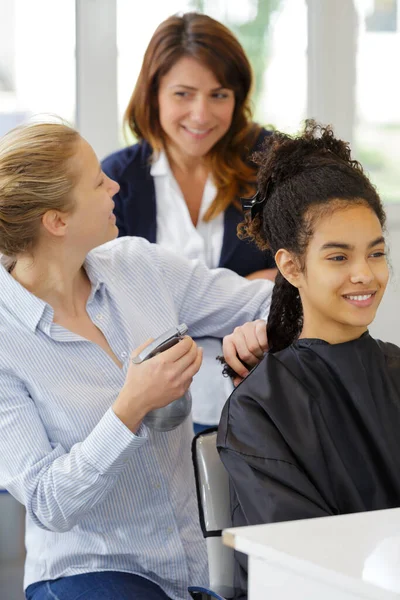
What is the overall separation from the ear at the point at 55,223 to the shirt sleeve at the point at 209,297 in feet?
0.93

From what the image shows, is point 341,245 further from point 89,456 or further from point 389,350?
point 89,456

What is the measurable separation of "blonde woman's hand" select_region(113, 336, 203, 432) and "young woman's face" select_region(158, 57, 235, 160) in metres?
0.95

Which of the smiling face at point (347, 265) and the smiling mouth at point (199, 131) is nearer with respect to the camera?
the smiling face at point (347, 265)

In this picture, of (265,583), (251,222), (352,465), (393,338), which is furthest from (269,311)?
(393,338)

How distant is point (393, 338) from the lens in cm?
383

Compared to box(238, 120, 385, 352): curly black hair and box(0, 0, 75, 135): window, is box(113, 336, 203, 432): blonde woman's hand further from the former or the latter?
box(0, 0, 75, 135): window

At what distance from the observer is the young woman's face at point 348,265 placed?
4.58 ft

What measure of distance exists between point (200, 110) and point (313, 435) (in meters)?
1.10

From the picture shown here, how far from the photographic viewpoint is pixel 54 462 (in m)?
1.44

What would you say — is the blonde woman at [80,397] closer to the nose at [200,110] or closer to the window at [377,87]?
the nose at [200,110]

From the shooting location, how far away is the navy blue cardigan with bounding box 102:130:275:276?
2.23 m

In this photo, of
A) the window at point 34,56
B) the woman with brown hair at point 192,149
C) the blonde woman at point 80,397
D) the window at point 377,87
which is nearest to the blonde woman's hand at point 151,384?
the blonde woman at point 80,397

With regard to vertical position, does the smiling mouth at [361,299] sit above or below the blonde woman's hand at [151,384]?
above

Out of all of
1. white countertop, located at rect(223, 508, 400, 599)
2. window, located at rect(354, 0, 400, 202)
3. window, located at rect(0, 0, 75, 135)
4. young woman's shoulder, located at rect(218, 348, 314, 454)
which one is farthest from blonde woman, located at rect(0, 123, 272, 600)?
window, located at rect(354, 0, 400, 202)
